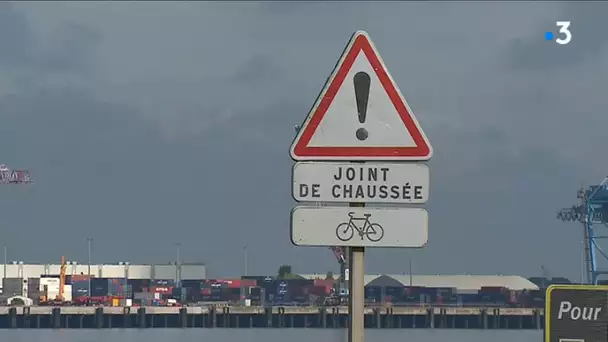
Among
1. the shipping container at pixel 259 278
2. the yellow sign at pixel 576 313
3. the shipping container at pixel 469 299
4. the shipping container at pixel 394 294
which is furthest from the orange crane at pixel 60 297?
the yellow sign at pixel 576 313

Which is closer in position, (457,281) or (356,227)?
(356,227)

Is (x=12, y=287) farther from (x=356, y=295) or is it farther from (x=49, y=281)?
(x=356, y=295)

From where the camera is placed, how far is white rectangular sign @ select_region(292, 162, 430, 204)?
451cm

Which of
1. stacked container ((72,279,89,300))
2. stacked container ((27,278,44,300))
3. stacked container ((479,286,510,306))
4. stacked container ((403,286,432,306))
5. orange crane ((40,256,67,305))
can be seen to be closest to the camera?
orange crane ((40,256,67,305))

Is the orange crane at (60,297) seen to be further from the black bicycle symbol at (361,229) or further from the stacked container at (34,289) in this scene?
the black bicycle symbol at (361,229)

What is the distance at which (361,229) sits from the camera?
14.8 feet

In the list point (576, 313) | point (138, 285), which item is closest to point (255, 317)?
point (138, 285)

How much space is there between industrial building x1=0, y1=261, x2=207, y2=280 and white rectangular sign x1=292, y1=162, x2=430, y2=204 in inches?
6529

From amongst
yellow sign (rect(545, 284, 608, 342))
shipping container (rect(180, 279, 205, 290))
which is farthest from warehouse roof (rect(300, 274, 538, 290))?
yellow sign (rect(545, 284, 608, 342))

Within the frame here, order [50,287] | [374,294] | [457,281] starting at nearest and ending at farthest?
[50,287], [374,294], [457,281]

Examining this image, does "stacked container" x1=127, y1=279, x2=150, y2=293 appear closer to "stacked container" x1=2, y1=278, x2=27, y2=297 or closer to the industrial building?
"stacked container" x1=2, y1=278, x2=27, y2=297

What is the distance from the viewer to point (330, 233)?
450cm

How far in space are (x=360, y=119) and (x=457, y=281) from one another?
16745 centimetres

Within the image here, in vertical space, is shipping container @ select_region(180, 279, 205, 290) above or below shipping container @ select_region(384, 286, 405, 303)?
above
